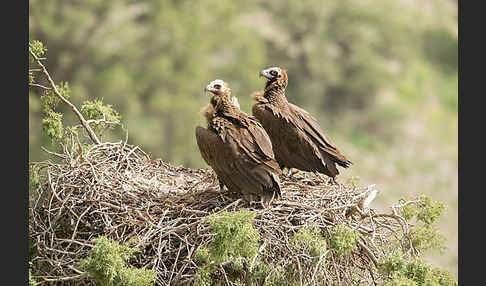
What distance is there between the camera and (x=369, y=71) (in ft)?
41.3

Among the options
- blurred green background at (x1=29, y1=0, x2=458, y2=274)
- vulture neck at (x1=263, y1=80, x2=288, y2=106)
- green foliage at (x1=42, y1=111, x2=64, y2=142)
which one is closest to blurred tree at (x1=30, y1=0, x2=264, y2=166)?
blurred green background at (x1=29, y1=0, x2=458, y2=274)

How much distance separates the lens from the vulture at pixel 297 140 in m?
4.13

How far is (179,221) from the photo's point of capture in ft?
12.3

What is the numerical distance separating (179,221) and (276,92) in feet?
3.41

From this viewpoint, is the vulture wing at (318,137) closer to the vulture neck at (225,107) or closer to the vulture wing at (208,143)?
the vulture neck at (225,107)

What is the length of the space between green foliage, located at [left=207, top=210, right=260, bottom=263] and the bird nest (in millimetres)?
46

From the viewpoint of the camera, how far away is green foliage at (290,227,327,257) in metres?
3.46

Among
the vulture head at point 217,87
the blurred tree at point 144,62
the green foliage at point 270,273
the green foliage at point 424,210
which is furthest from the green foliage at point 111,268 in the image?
the blurred tree at point 144,62

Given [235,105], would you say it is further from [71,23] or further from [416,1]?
[416,1]

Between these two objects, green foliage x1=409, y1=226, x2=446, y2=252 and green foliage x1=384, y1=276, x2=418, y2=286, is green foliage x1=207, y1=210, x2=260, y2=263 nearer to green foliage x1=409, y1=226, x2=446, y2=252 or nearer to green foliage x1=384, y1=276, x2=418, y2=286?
green foliage x1=384, y1=276, x2=418, y2=286

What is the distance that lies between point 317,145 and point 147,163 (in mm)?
1123

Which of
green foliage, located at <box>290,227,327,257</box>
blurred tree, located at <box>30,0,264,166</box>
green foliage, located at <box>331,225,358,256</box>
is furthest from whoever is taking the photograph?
blurred tree, located at <box>30,0,264,166</box>

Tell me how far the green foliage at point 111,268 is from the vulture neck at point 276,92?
1.35m

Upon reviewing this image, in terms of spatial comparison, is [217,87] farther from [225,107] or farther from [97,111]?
[97,111]
